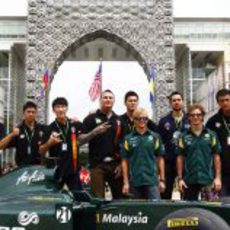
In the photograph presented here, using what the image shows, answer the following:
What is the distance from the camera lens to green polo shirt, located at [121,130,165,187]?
18.6 ft

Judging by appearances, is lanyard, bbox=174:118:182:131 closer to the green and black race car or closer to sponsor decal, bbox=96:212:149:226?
the green and black race car

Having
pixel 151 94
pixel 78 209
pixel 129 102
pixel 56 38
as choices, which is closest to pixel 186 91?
pixel 151 94

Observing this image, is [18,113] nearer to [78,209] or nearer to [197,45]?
[197,45]

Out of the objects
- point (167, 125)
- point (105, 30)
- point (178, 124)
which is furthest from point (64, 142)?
point (105, 30)

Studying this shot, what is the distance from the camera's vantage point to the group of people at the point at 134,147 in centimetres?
570

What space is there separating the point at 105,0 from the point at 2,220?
29686 millimetres

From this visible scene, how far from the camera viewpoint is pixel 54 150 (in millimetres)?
5957

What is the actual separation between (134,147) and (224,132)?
1.22 m

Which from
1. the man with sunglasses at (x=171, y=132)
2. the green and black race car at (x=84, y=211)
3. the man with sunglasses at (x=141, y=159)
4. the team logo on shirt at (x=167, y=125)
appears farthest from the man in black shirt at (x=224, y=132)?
the green and black race car at (x=84, y=211)

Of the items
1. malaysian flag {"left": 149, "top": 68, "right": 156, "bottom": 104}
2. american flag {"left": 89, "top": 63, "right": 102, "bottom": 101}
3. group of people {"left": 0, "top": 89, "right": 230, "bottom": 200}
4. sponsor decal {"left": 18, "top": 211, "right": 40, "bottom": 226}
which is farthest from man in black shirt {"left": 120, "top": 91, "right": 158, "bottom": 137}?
malaysian flag {"left": 149, "top": 68, "right": 156, "bottom": 104}

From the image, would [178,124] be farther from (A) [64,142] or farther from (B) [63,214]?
(B) [63,214]

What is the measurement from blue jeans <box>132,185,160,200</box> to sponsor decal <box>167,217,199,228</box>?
71.8 inches

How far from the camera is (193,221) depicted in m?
3.80

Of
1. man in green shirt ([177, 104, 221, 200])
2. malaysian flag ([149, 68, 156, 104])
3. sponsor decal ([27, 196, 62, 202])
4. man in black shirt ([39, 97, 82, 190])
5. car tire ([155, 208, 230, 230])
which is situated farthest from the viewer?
malaysian flag ([149, 68, 156, 104])
